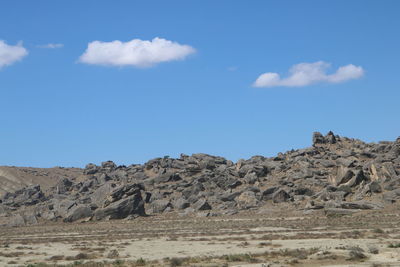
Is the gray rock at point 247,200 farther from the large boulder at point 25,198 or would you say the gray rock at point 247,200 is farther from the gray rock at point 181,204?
the large boulder at point 25,198

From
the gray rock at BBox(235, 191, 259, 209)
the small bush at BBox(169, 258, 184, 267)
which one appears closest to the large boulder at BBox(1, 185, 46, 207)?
the gray rock at BBox(235, 191, 259, 209)

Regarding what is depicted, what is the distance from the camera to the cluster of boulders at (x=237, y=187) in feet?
256

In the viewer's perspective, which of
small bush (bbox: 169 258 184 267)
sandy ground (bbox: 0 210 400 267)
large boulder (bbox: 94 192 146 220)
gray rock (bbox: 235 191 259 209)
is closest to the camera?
small bush (bbox: 169 258 184 267)

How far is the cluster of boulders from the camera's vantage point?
7801 centimetres

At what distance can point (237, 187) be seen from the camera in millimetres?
95562

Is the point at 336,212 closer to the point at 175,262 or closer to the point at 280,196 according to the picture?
the point at 280,196

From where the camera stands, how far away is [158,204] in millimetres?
89312

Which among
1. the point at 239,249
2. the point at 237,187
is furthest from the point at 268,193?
the point at 239,249

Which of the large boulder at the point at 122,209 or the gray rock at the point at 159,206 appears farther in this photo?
the gray rock at the point at 159,206

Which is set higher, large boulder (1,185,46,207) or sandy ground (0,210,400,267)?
large boulder (1,185,46,207)

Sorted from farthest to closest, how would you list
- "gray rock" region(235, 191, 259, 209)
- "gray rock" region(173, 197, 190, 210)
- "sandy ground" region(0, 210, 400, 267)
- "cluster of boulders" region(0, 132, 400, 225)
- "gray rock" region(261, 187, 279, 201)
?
"gray rock" region(173, 197, 190, 210) → "gray rock" region(261, 187, 279, 201) → "gray rock" region(235, 191, 259, 209) → "cluster of boulders" region(0, 132, 400, 225) → "sandy ground" region(0, 210, 400, 267)

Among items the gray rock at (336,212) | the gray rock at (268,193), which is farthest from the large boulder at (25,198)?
the gray rock at (336,212)

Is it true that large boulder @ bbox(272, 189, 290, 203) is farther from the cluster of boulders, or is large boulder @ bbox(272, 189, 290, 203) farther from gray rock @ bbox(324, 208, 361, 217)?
gray rock @ bbox(324, 208, 361, 217)

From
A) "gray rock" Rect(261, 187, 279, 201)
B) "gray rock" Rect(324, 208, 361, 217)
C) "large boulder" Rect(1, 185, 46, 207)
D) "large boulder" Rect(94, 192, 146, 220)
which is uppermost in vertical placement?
"large boulder" Rect(1, 185, 46, 207)
